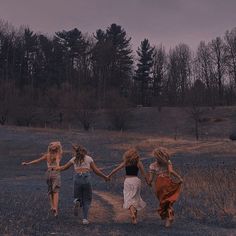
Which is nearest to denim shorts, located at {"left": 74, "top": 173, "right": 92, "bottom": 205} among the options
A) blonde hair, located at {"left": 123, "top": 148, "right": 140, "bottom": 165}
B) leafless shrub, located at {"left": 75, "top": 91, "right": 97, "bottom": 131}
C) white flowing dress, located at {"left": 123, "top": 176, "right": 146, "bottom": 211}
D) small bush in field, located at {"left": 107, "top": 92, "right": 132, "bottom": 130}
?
white flowing dress, located at {"left": 123, "top": 176, "right": 146, "bottom": 211}

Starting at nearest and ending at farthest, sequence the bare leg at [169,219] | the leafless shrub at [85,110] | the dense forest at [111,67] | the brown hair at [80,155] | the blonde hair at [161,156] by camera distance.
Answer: the bare leg at [169,219], the blonde hair at [161,156], the brown hair at [80,155], the leafless shrub at [85,110], the dense forest at [111,67]

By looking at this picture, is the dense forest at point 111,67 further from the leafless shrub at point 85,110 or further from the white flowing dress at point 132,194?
the white flowing dress at point 132,194

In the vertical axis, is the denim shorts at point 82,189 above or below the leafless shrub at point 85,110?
below

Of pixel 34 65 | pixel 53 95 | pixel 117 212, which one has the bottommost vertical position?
pixel 117 212

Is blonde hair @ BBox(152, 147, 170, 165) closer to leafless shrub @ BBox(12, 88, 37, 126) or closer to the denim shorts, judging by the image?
the denim shorts

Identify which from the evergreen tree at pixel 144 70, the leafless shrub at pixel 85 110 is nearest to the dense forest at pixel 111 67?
the evergreen tree at pixel 144 70

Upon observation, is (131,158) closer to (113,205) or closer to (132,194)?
(132,194)

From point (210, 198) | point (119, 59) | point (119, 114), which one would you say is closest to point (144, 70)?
point (119, 59)

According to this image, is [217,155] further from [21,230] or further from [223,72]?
[223,72]

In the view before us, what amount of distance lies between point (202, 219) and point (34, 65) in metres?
99.9

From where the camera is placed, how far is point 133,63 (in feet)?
371

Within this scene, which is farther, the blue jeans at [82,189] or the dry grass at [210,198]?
the dry grass at [210,198]

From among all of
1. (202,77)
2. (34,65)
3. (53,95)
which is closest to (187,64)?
(202,77)

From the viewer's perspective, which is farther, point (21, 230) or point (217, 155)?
point (217, 155)
